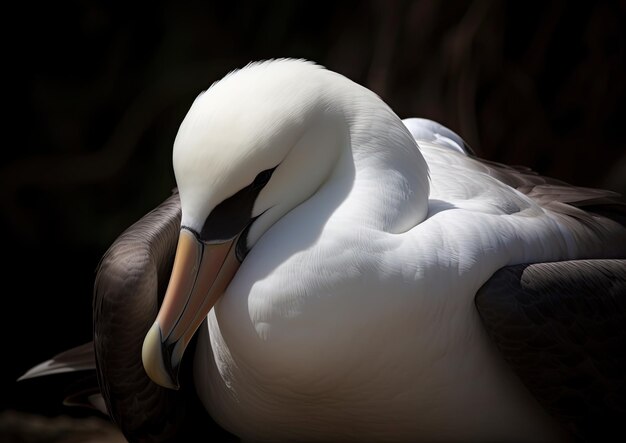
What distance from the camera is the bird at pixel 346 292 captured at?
2.31 metres

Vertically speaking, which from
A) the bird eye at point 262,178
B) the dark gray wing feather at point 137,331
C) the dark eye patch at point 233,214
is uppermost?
the bird eye at point 262,178

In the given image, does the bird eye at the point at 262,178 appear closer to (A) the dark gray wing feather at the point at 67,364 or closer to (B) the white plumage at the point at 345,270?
(B) the white plumage at the point at 345,270

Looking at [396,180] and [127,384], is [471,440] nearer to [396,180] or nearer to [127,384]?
[396,180]

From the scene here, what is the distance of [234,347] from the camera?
95.3 inches

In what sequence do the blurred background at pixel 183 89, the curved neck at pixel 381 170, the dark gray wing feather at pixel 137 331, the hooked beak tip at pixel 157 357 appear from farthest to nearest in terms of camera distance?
the blurred background at pixel 183 89, the dark gray wing feather at pixel 137 331, the curved neck at pixel 381 170, the hooked beak tip at pixel 157 357

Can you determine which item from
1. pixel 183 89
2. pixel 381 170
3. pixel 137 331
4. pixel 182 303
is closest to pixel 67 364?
pixel 137 331

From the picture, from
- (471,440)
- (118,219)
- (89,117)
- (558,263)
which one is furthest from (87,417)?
(558,263)

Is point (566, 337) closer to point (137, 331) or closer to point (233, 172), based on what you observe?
point (233, 172)

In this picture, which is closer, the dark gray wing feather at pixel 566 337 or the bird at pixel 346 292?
the bird at pixel 346 292

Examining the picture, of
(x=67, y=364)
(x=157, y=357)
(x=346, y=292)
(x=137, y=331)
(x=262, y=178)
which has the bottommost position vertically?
(x=67, y=364)

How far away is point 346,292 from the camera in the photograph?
7.54 feet

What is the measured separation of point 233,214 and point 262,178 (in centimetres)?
11

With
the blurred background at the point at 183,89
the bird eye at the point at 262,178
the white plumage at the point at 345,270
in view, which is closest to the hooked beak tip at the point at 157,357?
the white plumage at the point at 345,270

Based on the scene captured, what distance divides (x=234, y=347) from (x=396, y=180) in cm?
56
